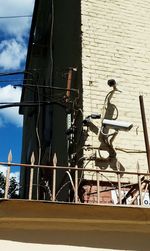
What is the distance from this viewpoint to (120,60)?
6777mm

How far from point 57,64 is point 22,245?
5562mm

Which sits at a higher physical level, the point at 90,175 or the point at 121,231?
the point at 90,175

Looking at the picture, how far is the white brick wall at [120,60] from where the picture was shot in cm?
604

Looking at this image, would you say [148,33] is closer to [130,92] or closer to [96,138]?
[130,92]

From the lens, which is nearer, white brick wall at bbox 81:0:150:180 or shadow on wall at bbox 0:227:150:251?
shadow on wall at bbox 0:227:150:251

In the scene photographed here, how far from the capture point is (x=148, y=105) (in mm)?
6469

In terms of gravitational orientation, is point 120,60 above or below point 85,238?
above

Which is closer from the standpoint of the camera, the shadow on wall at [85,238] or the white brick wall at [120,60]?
the shadow on wall at [85,238]

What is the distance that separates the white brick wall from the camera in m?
6.04

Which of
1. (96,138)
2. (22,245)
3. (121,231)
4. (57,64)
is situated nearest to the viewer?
(22,245)

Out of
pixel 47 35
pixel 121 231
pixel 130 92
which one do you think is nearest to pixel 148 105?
pixel 130 92

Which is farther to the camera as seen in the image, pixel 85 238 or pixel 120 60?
pixel 120 60

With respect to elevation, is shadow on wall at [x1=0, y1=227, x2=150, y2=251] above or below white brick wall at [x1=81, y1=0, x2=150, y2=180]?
below

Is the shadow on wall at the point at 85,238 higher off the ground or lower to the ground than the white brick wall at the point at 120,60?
lower
